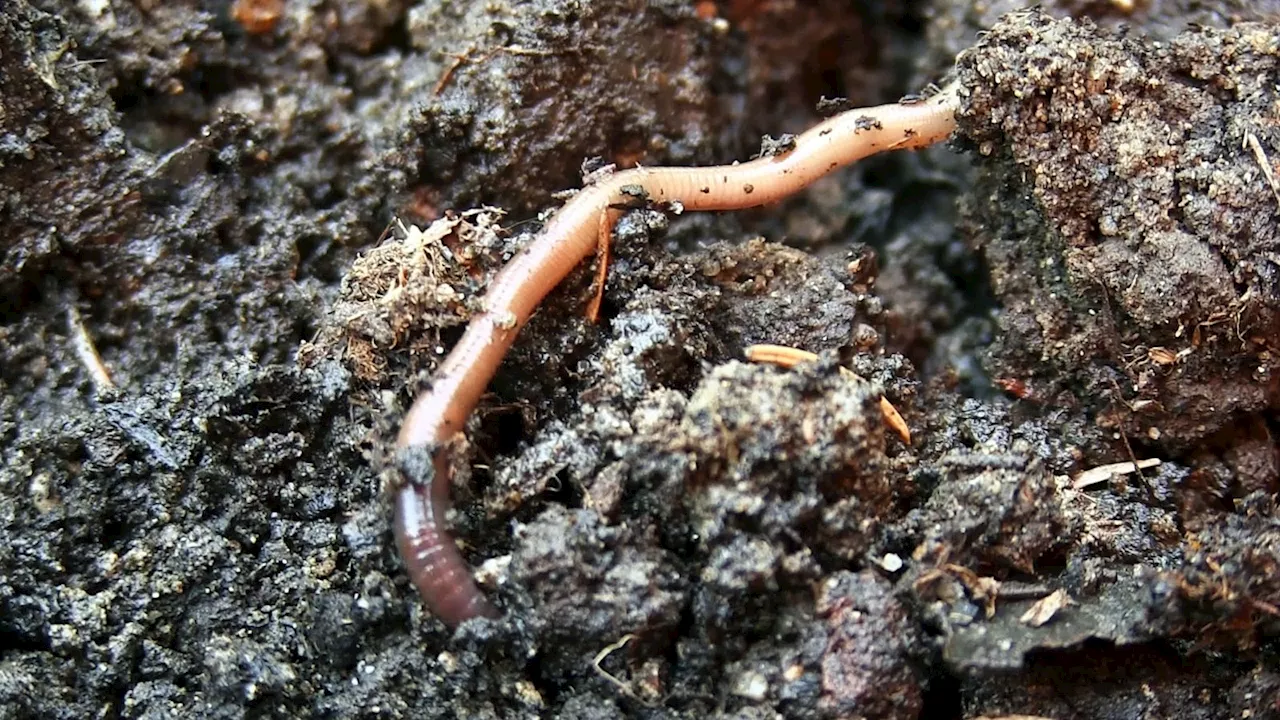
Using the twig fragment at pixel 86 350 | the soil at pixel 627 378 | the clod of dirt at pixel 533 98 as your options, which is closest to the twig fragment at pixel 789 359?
the soil at pixel 627 378

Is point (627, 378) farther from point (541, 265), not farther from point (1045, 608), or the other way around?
point (1045, 608)

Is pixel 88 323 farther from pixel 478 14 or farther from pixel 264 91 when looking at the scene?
pixel 478 14

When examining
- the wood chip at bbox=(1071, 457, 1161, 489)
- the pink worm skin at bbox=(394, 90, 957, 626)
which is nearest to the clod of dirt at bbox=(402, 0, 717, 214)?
the pink worm skin at bbox=(394, 90, 957, 626)

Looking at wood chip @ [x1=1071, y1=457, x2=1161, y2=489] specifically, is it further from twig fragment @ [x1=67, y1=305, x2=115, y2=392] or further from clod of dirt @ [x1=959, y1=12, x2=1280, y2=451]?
twig fragment @ [x1=67, y1=305, x2=115, y2=392]

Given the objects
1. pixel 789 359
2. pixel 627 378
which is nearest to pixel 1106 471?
pixel 789 359

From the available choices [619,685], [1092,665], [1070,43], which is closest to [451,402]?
[619,685]
